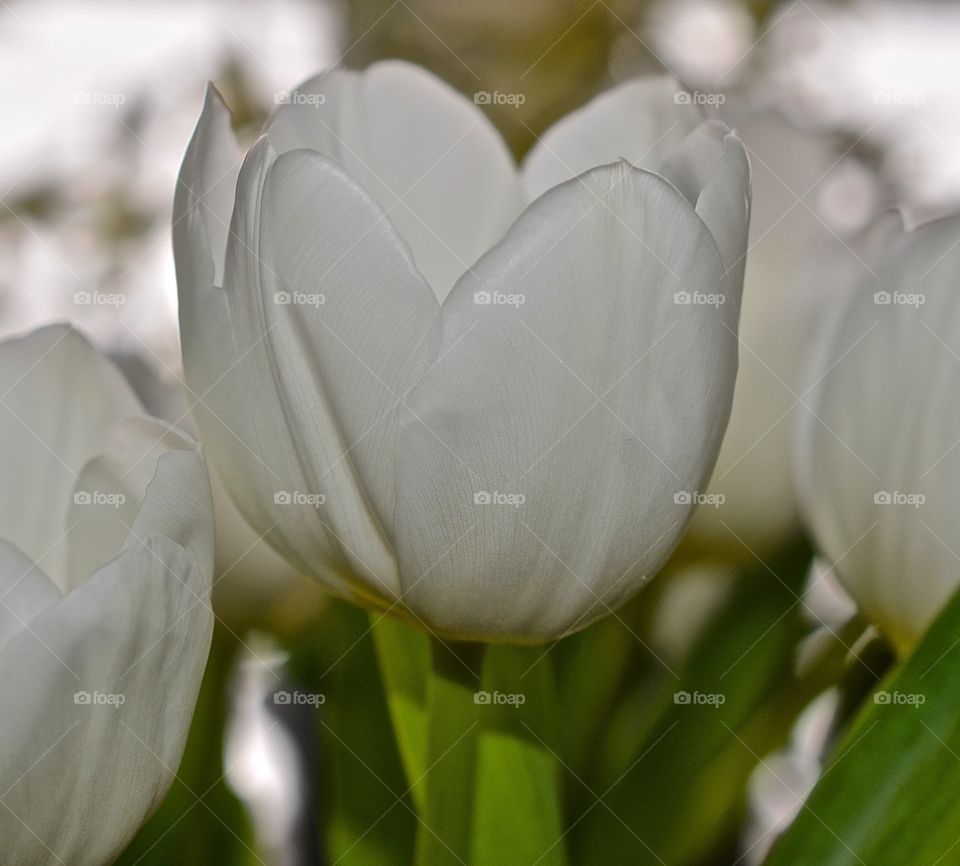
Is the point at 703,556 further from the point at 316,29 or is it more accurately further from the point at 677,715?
the point at 316,29

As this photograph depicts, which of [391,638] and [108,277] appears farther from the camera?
[108,277]

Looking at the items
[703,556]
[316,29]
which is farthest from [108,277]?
[703,556]

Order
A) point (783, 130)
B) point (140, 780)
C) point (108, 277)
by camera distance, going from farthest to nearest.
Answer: point (108, 277) → point (783, 130) → point (140, 780)

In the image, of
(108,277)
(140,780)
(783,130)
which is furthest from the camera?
(108,277)
